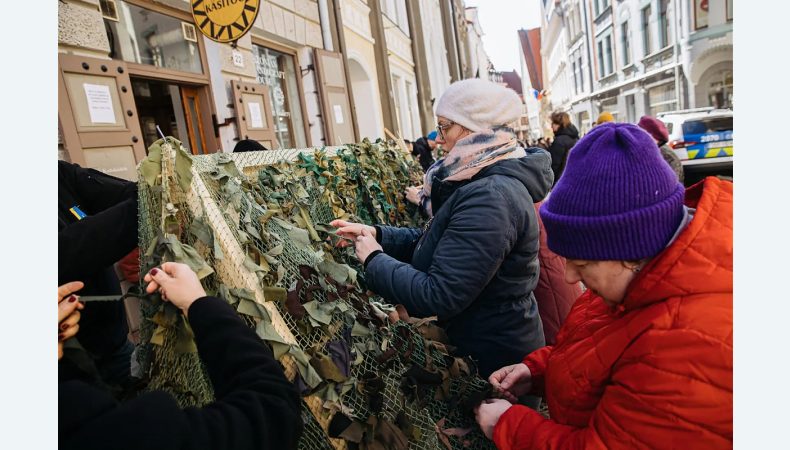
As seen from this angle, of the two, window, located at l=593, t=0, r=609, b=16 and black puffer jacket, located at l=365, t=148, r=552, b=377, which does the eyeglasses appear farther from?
window, located at l=593, t=0, r=609, b=16

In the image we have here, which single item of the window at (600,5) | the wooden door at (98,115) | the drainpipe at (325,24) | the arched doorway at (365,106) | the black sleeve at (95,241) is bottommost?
the black sleeve at (95,241)

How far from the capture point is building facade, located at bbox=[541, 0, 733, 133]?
18344 mm

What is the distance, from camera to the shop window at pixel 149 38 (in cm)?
407

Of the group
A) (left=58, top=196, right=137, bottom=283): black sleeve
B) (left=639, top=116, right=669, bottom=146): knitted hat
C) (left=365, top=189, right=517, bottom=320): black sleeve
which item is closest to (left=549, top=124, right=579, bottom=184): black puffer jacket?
(left=639, top=116, right=669, bottom=146): knitted hat

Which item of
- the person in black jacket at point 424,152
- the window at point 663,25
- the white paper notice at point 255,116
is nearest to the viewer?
the white paper notice at point 255,116

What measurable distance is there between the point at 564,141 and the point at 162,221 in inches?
239

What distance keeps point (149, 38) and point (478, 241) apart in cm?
449

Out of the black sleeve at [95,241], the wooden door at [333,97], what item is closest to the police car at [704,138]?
the wooden door at [333,97]

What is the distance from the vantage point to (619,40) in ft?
89.0

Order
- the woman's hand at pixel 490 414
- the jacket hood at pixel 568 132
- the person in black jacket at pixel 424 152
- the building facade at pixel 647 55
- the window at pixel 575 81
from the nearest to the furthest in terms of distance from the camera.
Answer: the woman's hand at pixel 490 414 → the jacket hood at pixel 568 132 → the person in black jacket at pixel 424 152 → the building facade at pixel 647 55 → the window at pixel 575 81

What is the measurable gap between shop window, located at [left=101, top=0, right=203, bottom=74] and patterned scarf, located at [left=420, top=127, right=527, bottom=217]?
377cm

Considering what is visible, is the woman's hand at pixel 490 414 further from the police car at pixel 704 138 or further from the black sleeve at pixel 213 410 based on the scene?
the police car at pixel 704 138

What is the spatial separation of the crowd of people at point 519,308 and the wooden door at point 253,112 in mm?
3854

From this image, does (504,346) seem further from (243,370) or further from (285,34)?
(285,34)
